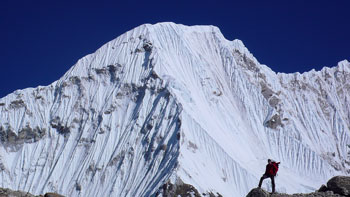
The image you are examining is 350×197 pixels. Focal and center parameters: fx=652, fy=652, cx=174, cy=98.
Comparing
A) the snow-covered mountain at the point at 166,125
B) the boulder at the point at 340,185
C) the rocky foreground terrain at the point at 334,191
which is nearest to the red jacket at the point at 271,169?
the rocky foreground terrain at the point at 334,191

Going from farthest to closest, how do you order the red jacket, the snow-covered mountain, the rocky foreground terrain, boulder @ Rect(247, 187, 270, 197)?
1. the snow-covered mountain
2. the red jacket
3. boulder @ Rect(247, 187, 270, 197)
4. the rocky foreground terrain

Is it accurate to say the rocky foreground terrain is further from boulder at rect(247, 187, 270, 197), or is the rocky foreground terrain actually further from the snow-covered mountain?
the snow-covered mountain

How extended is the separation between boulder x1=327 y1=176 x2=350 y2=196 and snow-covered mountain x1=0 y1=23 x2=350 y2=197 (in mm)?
51292

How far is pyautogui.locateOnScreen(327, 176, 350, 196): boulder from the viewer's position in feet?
87.9

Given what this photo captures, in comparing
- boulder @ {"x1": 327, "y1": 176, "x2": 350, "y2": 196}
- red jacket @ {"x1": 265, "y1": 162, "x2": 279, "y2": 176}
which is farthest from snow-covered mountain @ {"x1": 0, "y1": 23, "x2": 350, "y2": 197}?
boulder @ {"x1": 327, "y1": 176, "x2": 350, "y2": 196}

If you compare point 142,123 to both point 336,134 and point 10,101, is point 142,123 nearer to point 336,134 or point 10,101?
point 10,101

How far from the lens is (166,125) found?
300 ft

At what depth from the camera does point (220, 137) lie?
9419 centimetres

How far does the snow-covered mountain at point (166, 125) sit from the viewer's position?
88000 millimetres

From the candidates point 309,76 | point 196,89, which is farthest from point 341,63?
point 196,89

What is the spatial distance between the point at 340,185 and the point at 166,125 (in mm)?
64892

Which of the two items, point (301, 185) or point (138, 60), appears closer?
point (301, 185)

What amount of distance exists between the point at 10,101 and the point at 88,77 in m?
13.9

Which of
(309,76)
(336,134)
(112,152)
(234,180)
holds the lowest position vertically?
(234,180)
